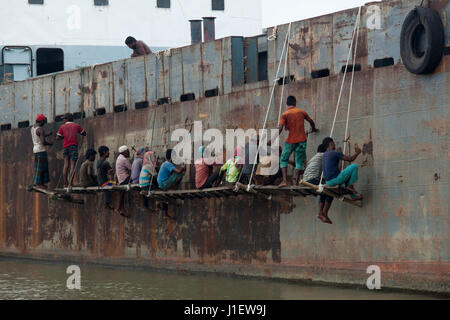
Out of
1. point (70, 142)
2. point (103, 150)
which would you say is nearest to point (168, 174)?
point (103, 150)

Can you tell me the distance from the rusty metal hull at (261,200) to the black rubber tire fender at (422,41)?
19cm

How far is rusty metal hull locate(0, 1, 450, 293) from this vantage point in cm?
1266

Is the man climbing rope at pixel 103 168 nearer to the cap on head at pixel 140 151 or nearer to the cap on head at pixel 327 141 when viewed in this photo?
the cap on head at pixel 140 151

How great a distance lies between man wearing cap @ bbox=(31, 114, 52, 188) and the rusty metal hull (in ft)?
1.33

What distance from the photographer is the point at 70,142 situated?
18672 mm

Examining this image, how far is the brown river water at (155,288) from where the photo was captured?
13.4 m

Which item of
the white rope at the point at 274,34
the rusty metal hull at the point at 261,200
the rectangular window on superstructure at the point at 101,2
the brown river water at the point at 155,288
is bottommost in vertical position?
the brown river water at the point at 155,288

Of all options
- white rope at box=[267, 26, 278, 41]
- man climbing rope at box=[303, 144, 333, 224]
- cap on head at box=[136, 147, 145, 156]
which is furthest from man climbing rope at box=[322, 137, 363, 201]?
cap on head at box=[136, 147, 145, 156]

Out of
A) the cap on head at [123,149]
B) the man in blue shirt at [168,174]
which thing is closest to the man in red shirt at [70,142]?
the cap on head at [123,149]

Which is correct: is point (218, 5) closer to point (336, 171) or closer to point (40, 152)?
point (40, 152)

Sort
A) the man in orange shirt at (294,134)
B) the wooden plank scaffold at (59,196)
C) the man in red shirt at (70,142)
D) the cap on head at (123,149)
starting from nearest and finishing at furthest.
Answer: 1. the man in orange shirt at (294,134)
2. the cap on head at (123,149)
3. the man in red shirt at (70,142)
4. the wooden plank scaffold at (59,196)
